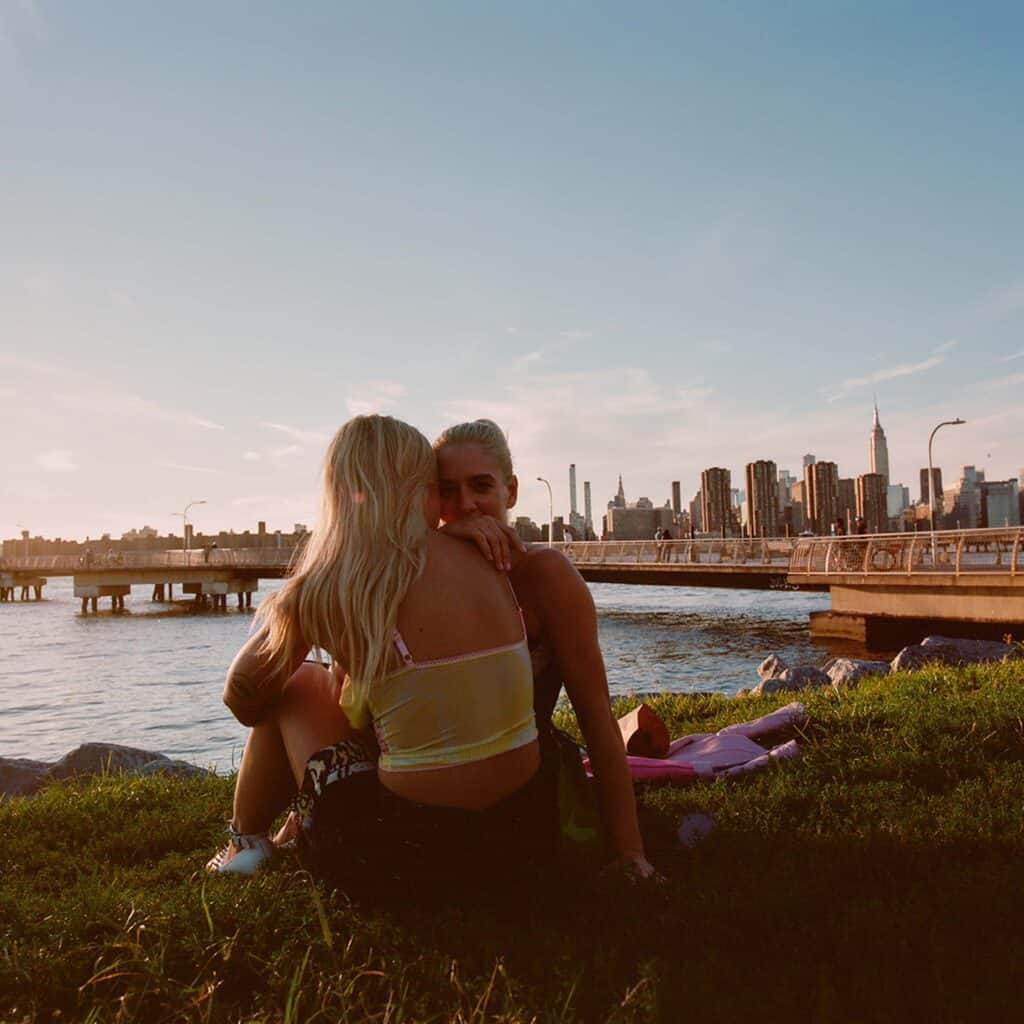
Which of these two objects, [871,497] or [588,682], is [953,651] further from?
[871,497]

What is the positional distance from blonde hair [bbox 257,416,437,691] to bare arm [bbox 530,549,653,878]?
544 mm

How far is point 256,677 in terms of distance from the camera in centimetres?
306

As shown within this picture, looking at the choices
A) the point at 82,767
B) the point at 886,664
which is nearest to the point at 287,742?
the point at 82,767

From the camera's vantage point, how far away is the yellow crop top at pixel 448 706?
272 centimetres

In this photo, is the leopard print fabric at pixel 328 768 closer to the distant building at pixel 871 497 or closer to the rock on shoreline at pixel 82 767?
the rock on shoreline at pixel 82 767

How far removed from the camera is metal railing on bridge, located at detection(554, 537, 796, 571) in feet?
125

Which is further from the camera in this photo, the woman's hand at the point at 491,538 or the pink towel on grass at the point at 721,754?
the pink towel on grass at the point at 721,754

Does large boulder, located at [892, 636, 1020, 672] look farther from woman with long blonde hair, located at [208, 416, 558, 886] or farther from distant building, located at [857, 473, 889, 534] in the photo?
distant building, located at [857, 473, 889, 534]

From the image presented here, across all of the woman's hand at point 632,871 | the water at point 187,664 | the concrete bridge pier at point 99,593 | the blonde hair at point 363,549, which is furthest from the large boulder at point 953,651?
the concrete bridge pier at point 99,593

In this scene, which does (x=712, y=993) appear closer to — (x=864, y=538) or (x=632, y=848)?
(x=632, y=848)

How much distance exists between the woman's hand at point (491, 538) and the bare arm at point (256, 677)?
2.08 feet

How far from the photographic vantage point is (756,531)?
135 metres

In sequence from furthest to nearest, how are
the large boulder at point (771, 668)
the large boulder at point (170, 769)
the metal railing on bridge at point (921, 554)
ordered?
the metal railing on bridge at point (921, 554), the large boulder at point (771, 668), the large boulder at point (170, 769)

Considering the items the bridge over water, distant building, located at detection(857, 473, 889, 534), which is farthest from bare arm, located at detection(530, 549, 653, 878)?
distant building, located at detection(857, 473, 889, 534)
